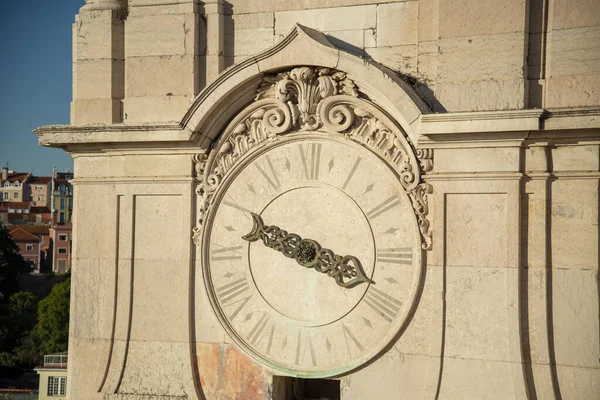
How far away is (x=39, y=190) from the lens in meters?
93.5

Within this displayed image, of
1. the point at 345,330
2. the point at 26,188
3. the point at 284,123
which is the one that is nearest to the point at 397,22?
the point at 284,123

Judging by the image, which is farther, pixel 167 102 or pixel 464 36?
pixel 167 102

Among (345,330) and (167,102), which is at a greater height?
(167,102)

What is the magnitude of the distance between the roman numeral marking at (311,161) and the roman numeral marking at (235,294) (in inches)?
44.3

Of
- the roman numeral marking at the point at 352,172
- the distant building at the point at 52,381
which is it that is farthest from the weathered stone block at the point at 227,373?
the distant building at the point at 52,381

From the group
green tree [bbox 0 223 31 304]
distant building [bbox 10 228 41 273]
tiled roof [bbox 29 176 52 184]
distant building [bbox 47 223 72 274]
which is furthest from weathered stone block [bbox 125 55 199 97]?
tiled roof [bbox 29 176 52 184]

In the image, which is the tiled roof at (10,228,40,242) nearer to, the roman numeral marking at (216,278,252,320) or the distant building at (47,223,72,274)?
the distant building at (47,223,72,274)

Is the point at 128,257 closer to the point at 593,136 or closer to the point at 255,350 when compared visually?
the point at 255,350

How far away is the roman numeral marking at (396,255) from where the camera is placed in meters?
8.23

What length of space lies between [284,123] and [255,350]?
2.03 meters

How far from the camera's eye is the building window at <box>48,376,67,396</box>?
3808 centimetres

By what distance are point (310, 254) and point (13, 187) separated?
8850cm

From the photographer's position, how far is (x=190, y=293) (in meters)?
9.02

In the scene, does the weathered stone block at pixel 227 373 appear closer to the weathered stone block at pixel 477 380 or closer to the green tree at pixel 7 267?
the weathered stone block at pixel 477 380
